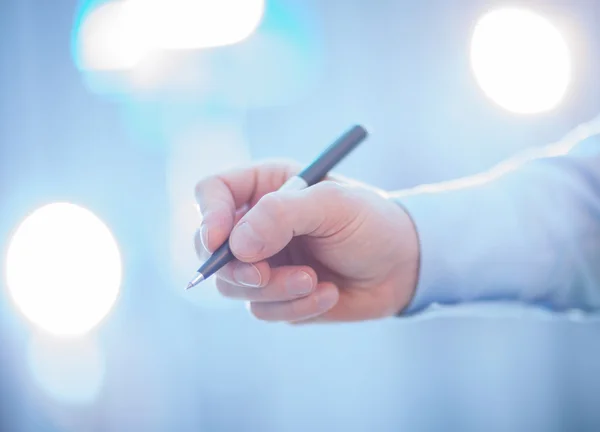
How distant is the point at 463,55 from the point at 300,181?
0.61 metres

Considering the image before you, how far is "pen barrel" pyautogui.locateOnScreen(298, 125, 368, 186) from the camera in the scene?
0.57m

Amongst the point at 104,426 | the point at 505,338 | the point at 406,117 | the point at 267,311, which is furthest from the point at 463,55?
the point at 104,426

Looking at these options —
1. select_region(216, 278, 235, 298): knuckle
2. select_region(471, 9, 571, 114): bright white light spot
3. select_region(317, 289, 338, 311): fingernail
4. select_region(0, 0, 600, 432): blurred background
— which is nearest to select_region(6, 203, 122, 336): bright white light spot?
select_region(0, 0, 600, 432): blurred background

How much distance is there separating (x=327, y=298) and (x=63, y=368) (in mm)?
694

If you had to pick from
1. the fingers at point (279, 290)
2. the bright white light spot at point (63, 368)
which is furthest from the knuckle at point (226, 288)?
the bright white light spot at point (63, 368)

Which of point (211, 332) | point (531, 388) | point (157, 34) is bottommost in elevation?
point (531, 388)

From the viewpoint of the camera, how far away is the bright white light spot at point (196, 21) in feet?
3.18

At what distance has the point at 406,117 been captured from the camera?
100 cm

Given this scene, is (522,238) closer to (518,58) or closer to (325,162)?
(325,162)

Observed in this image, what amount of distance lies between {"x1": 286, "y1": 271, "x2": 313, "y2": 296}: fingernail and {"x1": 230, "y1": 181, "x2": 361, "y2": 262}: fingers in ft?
0.16

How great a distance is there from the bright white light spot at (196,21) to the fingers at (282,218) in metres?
0.59

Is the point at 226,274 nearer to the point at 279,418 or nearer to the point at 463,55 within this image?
the point at 279,418

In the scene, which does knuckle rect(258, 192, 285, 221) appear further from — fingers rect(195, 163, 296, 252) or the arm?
the arm

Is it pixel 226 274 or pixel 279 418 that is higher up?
pixel 226 274
